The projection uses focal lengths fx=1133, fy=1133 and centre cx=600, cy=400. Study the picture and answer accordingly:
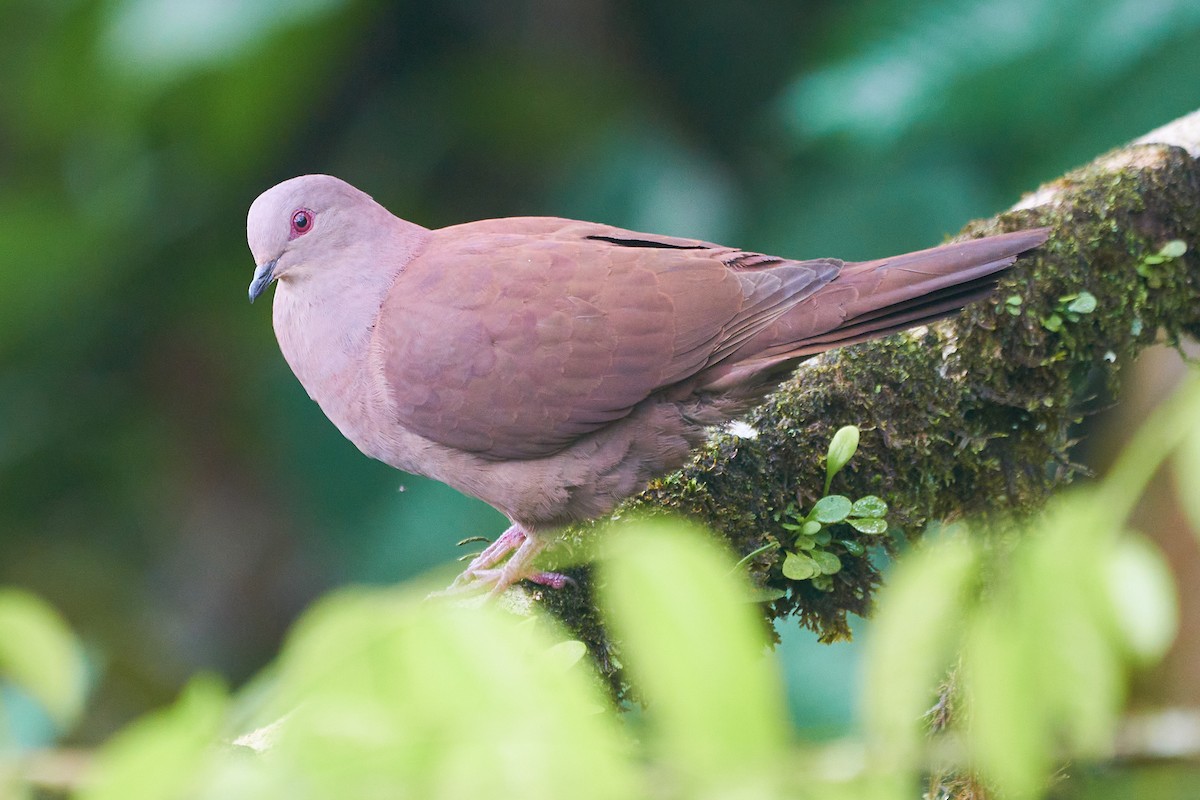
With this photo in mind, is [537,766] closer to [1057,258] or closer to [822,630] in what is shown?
[822,630]

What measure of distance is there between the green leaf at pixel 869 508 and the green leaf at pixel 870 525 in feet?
0.04

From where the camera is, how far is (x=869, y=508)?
8.24 feet

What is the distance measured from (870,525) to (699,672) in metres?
1.89

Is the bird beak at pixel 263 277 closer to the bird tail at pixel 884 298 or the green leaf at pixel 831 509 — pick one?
the bird tail at pixel 884 298

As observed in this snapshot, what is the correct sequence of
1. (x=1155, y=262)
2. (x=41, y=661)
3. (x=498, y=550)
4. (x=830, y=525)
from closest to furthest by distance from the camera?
(x=41, y=661)
(x=830, y=525)
(x=1155, y=262)
(x=498, y=550)

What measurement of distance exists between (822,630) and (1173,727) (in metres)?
0.76

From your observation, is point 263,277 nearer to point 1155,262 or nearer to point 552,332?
point 552,332

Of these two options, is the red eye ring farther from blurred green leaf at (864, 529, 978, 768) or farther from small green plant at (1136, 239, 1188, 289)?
blurred green leaf at (864, 529, 978, 768)

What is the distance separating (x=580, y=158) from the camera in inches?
220

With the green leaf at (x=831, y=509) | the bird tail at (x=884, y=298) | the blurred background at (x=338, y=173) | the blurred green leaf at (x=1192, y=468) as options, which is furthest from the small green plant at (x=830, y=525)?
the blurred background at (x=338, y=173)

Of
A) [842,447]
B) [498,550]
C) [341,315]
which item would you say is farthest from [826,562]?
[341,315]

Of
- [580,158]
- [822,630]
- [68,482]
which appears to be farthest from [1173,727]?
[68,482]

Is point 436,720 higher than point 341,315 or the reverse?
the reverse

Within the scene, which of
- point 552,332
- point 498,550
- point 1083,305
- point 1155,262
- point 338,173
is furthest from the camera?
point 338,173
